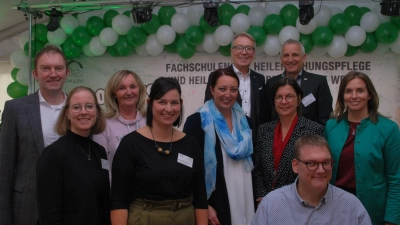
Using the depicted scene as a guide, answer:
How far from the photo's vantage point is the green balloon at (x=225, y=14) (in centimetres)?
468

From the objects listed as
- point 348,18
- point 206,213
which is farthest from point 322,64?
point 206,213

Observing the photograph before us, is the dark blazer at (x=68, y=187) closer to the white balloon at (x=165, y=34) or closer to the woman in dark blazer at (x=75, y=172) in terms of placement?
the woman in dark blazer at (x=75, y=172)

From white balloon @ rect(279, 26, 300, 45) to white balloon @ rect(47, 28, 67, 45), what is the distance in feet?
8.04

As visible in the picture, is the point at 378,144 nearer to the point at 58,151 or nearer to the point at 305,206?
the point at 305,206

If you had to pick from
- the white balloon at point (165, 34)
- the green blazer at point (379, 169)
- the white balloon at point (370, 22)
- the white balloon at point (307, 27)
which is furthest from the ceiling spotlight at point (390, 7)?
the green blazer at point (379, 169)

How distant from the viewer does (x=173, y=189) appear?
2.13 m

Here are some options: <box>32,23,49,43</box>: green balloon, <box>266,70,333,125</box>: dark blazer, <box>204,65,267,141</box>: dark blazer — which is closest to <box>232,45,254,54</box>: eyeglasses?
<box>204,65,267,141</box>: dark blazer

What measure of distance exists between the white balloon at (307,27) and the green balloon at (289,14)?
5 cm

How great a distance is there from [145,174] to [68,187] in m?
0.37

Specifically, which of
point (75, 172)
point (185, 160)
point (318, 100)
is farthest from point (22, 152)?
point (318, 100)

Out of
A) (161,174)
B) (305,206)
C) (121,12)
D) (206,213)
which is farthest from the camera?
(121,12)

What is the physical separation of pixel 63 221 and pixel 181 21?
306cm

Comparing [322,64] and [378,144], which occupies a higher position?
[322,64]

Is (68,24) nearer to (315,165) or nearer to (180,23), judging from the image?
(180,23)
